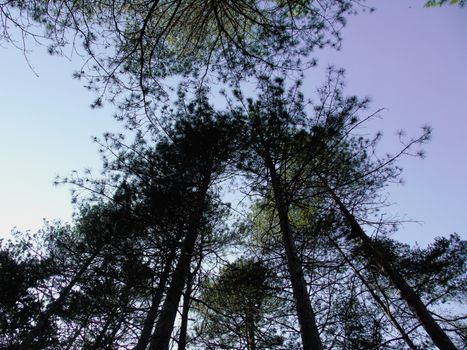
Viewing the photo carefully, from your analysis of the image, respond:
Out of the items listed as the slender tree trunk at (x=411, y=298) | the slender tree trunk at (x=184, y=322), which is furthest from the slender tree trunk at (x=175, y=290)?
the slender tree trunk at (x=411, y=298)

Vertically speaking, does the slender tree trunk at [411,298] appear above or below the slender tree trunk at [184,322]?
above

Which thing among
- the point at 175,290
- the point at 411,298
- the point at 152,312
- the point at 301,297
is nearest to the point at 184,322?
the point at 175,290

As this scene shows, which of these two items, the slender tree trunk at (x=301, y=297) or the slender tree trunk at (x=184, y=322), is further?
the slender tree trunk at (x=184, y=322)

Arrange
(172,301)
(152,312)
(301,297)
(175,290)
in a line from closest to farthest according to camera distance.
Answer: (301,297) → (175,290) → (172,301) → (152,312)

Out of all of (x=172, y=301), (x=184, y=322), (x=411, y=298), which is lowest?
(x=184, y=322)

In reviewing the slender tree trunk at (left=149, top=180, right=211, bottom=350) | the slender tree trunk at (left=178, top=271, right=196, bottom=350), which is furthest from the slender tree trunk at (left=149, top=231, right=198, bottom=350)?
the slender tree trunk at (left=178, top=271, right=196, bottom=350)

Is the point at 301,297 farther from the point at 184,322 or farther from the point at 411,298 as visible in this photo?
the point at 411,298

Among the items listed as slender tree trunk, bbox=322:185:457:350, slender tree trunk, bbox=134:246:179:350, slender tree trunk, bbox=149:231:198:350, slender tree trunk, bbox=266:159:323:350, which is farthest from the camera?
slender tree trunk, bbox=322:185:457:350

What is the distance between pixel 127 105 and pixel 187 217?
8.48ft

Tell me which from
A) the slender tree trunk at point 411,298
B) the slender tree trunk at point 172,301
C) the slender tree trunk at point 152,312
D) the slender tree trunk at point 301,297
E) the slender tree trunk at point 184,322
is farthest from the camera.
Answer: the slender tree trunk at point 411,298

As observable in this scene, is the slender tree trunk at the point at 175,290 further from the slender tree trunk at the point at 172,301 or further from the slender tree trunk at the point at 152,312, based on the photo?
the slender tree trunk at the point at 152,312

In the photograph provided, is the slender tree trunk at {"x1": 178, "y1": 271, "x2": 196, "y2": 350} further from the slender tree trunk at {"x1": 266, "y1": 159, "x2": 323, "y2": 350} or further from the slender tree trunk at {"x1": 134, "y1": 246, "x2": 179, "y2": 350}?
the slender tree trunk at {"x1": 266, "y1": 159, "x2": 323, "y2": 350}

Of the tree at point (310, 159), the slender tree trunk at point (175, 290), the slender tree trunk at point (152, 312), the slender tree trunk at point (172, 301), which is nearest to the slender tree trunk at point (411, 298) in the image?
the tree at point (310, 159)

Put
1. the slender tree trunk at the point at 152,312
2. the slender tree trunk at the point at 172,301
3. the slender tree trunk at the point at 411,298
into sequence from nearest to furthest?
the slender tree trunk at the point at 172,301 → the slender tree trunk at the point at 152,312 → the slender tree trunk at the point at 411,298
